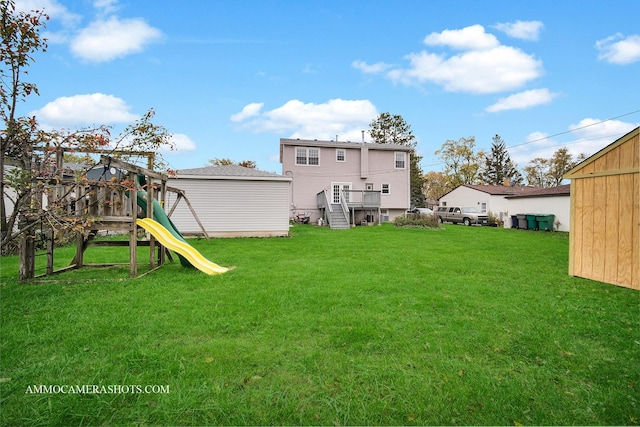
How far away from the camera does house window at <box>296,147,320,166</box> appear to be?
24438 millimetres

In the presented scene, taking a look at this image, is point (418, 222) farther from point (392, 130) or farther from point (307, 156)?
point (392, 130)

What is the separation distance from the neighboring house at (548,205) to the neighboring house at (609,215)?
1383 cm

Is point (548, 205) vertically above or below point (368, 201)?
below

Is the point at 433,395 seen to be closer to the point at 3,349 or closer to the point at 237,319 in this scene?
the point at 237,319

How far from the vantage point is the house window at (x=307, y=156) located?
80.2ft

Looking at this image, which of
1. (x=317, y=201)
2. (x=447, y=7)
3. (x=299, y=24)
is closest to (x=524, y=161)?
(x=317, y=201)

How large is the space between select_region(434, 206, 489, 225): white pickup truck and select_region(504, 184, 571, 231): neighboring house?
1.83 meters

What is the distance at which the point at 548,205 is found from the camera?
21000 millimetres

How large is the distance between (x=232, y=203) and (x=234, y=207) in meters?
0.21

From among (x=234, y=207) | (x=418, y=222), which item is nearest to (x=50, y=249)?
(x=234, y=207)

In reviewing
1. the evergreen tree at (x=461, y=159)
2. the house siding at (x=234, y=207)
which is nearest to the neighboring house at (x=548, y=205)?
the house siding at (x=234, y=207)

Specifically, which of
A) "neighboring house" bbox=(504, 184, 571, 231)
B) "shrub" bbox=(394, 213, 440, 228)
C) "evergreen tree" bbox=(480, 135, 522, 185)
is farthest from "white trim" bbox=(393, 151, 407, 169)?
"evergreen tree" bbox=(480, 135, 522, 185)

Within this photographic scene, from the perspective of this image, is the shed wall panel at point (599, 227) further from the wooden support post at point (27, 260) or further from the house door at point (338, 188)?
the house door at point (338, 188)

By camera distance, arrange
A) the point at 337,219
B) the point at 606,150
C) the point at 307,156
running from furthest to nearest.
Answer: the point at 307,156, the point at 337,219, the point at 606,150
